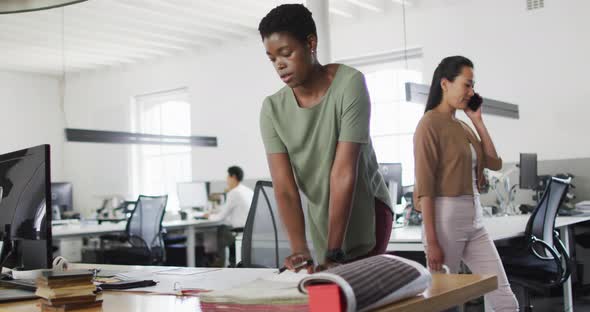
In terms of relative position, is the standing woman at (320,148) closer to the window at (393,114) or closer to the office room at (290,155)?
the office room at (290,155)

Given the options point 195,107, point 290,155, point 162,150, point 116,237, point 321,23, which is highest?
point 321,23

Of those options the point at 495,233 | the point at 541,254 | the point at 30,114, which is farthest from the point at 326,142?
the point at 30,114

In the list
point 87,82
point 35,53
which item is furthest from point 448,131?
point 87,82

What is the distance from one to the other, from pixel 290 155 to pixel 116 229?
19.0 ft

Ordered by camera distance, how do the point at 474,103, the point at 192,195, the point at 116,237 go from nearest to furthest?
the point at 474,103 < the point at 116,237 < the point at 192,195

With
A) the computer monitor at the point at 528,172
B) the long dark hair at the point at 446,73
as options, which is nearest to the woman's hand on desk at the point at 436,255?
the long dark hair at the point at 446,73

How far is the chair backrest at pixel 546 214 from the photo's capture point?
3.95m

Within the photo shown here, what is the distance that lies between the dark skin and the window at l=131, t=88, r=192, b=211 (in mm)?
8911

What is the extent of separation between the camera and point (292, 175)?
1867mm

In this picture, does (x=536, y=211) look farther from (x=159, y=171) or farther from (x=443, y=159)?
(x=159, y=171)

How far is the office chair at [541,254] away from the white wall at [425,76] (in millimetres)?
3234

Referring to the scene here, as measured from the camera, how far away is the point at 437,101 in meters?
2.93

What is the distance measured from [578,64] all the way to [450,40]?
145 cm

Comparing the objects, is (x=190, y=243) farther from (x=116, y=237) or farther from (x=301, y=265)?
(x=301, y=265)
